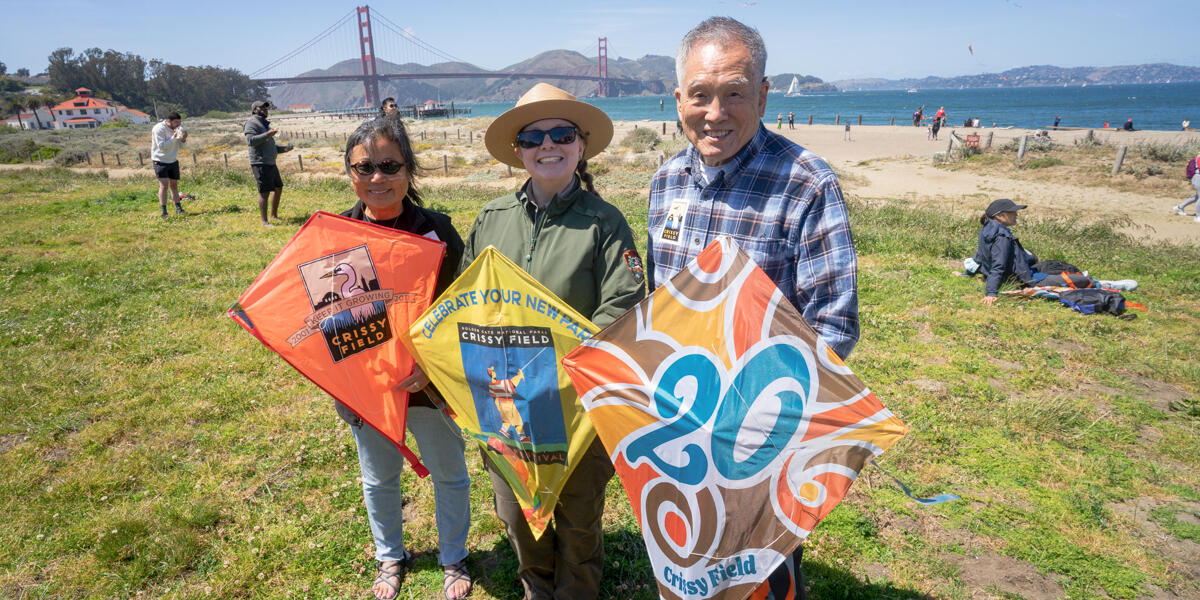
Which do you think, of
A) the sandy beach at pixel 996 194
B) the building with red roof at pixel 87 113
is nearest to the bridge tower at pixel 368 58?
the building with red roof at pixel 87 113

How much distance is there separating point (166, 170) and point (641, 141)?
107 ft

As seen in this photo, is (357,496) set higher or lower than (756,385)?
lower

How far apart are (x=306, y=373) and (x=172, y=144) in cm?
1223

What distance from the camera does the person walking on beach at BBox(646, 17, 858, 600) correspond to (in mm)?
2170

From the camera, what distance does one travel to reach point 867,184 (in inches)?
918

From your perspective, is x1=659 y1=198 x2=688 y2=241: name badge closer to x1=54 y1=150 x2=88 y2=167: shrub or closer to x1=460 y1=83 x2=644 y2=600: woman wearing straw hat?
x1=460 y1=83 x2=644 y2=600: woman wearing straw hat

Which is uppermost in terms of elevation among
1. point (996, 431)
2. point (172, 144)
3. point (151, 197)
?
point (172, 144)

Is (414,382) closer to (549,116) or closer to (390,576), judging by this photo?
(390,576)

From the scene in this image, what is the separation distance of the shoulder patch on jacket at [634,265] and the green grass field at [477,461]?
1980 mm

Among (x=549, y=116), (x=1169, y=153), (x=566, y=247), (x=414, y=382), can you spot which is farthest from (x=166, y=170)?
(x=1169, y=153)

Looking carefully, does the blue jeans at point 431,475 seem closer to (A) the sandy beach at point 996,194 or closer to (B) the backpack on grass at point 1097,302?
(B) the backpack on grass at point 1097,302

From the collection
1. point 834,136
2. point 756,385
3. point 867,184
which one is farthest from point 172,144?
point 834,136

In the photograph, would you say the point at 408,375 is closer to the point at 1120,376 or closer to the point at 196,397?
the point at 196,397

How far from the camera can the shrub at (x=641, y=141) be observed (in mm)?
38575
